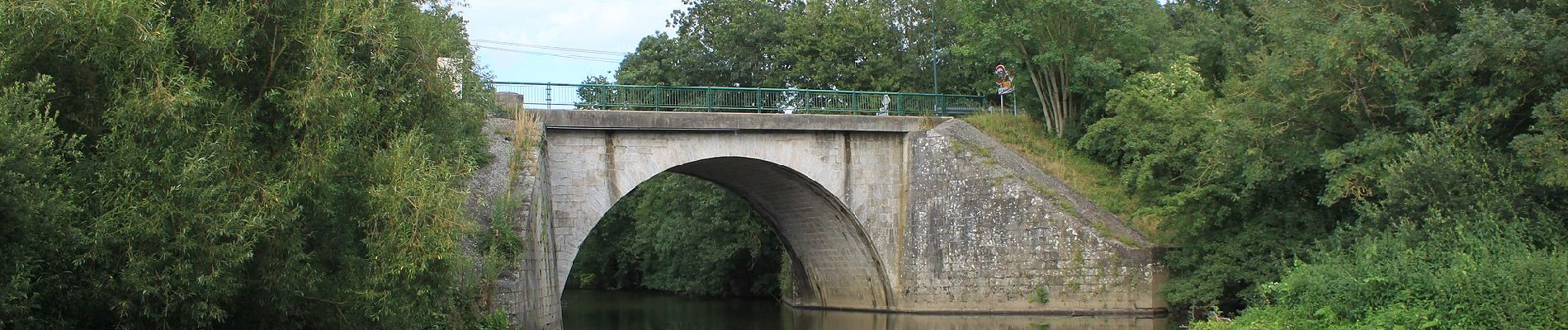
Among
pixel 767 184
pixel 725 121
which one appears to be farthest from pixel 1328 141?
pixel 767 184

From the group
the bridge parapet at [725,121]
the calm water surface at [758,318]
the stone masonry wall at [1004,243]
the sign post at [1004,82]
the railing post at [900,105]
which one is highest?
the sign post at [1004,82]

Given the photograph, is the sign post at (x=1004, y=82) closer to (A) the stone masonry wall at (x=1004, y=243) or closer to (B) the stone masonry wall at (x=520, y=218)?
(A) the stone masonry wall at (x=1004, y=243)

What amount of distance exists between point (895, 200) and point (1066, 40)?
4.78 meters

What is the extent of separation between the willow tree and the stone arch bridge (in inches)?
77.7

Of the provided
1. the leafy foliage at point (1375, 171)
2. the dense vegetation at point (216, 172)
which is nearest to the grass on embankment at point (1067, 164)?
the leafy foliage at point (1375, 171)

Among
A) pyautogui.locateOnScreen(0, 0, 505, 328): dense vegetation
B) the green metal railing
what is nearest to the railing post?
the green metal railing

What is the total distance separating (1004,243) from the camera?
81.4 ft

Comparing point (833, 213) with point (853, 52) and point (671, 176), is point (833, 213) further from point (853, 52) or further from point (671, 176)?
point (671, 176)

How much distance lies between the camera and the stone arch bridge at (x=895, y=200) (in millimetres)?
22500

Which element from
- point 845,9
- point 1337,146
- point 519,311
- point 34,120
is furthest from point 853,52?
point 34,120

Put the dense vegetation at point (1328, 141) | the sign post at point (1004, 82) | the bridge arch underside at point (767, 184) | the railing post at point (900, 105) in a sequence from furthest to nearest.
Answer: the sign post at point (1004, 82) < the railing post at point (900, 105) < the bridge arch underside at point (767, 184) < the dense vegetation at point (1328, 141)

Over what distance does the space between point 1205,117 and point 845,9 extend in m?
14.1

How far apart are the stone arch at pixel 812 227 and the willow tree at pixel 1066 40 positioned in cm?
441

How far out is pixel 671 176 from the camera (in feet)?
124
